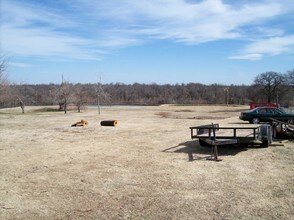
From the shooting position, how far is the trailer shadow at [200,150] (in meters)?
12.0

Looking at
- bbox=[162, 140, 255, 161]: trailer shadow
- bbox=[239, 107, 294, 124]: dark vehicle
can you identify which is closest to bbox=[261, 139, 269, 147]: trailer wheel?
bbox=[162, 140, 255, 161]: trailer shadow

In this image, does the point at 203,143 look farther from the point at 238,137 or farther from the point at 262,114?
the point at 262,114

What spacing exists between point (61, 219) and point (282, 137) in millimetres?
11895

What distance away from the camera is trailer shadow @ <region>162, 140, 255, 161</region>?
12008 millimetres

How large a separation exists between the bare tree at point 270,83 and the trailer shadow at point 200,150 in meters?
49.9

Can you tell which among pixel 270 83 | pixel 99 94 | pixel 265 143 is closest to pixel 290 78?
pixel 270 83

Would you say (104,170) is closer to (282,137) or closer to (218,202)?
(218,202)

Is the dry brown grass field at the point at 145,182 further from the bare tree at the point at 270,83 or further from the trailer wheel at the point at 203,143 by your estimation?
the bare tree at the point at 270,83

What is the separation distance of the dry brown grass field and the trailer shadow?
33mm

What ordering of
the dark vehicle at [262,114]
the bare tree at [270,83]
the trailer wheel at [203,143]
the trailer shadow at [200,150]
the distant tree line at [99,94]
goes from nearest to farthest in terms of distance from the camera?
the trailer shadow at [200,150], the trailer wheel at [203,143], the dark vehicle at [262,114], the distant tree line at [99,94], the bare tree at [270,83]

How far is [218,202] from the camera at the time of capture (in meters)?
7.07

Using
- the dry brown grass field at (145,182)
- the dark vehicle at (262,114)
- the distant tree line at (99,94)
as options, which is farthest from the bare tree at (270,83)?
the dry brown grass field at (145,182)

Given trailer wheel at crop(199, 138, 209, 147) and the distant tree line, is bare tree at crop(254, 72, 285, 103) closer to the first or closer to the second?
the distant tree line

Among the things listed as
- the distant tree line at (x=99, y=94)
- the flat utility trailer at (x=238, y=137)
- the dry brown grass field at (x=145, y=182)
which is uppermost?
the distant tree line at (x=99, y=94)
